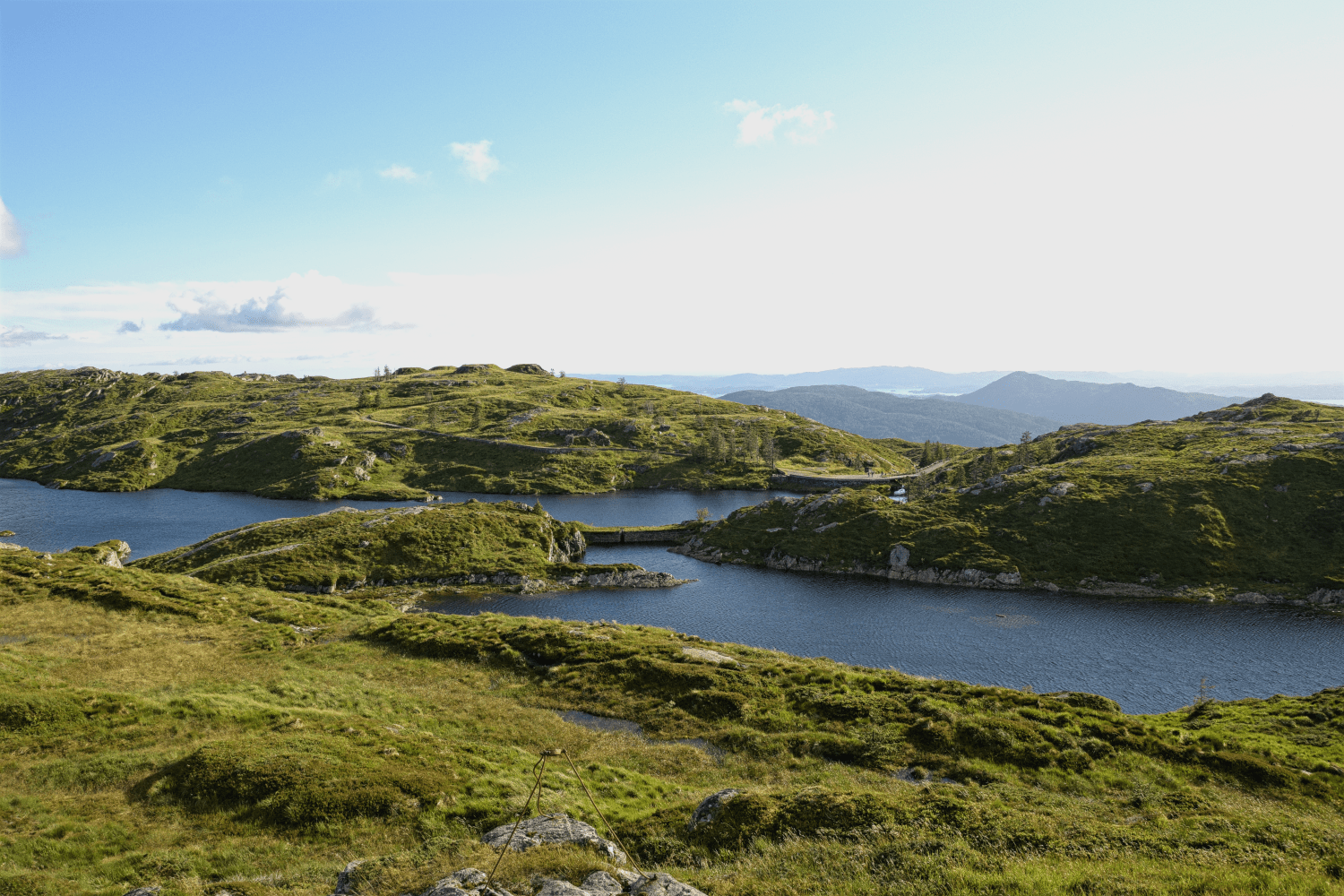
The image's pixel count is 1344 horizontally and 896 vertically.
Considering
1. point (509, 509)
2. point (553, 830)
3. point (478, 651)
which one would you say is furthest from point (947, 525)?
point (553, 830)

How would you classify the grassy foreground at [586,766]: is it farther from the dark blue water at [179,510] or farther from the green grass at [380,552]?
the dark blue water at [179,510]

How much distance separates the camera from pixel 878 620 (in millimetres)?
Result: 81125

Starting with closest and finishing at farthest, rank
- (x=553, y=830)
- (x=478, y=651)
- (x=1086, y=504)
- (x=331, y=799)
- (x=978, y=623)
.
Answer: (x=553, y=830) → (x=331, y=799) → (x=478, y=651) → (x=978, y=623) → (x=1086, y=504)

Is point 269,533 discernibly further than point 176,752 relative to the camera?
Yes

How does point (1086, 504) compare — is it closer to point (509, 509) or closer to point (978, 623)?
point (978, 623)

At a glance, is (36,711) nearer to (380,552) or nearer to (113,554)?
(113,554)

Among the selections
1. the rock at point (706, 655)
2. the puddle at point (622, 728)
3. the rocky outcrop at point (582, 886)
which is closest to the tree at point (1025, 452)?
the rock at point (706, 655)

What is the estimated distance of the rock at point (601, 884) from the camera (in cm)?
1631

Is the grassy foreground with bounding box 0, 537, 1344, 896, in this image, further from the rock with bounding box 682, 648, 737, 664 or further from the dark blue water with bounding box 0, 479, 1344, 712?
the dark blue water with bounding box 0, 479, 1344, 712

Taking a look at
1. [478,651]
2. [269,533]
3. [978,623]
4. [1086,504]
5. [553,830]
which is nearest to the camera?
[553,830]

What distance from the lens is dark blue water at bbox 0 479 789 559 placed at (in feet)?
406

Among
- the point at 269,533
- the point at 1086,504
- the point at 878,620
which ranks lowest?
the point at 878,620

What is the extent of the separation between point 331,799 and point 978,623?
7851 centimetres

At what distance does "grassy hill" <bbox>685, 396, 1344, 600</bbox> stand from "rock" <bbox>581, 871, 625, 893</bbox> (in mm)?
94429
